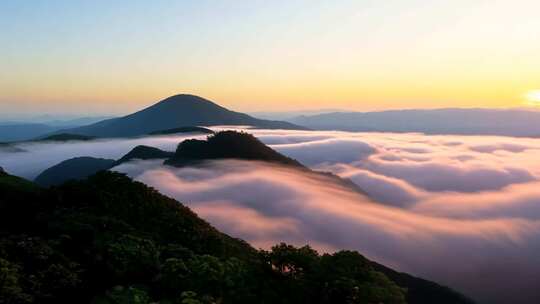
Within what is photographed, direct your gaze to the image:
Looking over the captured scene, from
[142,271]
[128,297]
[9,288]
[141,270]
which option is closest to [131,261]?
[141,270]

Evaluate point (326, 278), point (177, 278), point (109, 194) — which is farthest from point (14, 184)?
point (326, 278)

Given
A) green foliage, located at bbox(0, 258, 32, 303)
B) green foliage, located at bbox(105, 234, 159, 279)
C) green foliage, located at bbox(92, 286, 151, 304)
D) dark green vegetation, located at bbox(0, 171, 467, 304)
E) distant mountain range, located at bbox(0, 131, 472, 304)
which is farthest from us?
green foliage, located at bbox(105, 234, 159, 279)

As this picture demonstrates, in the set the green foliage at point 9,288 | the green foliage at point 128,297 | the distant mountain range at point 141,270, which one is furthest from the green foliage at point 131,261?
the green foliage at point 9,288

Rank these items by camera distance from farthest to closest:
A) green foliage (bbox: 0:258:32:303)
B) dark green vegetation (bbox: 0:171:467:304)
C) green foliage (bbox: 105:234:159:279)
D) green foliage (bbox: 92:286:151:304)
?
green foliage (bbox: 105:234:159:279) → dark green vegetation (bbox: 0:171:467:304) → green foliage (bbox: 0:258:32:303) → green foliage (bbox: 92:286:151:304)

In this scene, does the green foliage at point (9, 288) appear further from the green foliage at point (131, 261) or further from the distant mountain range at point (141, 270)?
the green foliage at point (131, 261)

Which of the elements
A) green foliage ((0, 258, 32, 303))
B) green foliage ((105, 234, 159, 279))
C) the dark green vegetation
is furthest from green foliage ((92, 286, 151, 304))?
green foliage ((105, 234, 159, 279))

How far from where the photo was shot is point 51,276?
3684 cm

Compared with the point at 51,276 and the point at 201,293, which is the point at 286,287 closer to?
the point at 201,293

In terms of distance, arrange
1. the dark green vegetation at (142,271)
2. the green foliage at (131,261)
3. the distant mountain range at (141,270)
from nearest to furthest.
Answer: the dark green vegetation at (142,271) → the distant mountain range at (141,270) → the green foliage at (131,261)

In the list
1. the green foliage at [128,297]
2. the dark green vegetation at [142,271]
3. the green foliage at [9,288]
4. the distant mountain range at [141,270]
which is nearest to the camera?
the green foliage at [128,297]

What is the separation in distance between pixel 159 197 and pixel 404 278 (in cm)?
11709

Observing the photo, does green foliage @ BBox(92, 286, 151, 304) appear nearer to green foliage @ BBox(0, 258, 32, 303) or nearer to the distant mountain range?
the distant mountain range

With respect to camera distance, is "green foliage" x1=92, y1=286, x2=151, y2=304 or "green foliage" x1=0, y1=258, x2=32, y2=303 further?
"green foliage" x1=0, y1=258, x2=32, y2=303

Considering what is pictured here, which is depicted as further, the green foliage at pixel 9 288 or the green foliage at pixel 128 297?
the green foliage at pixel 9 288
